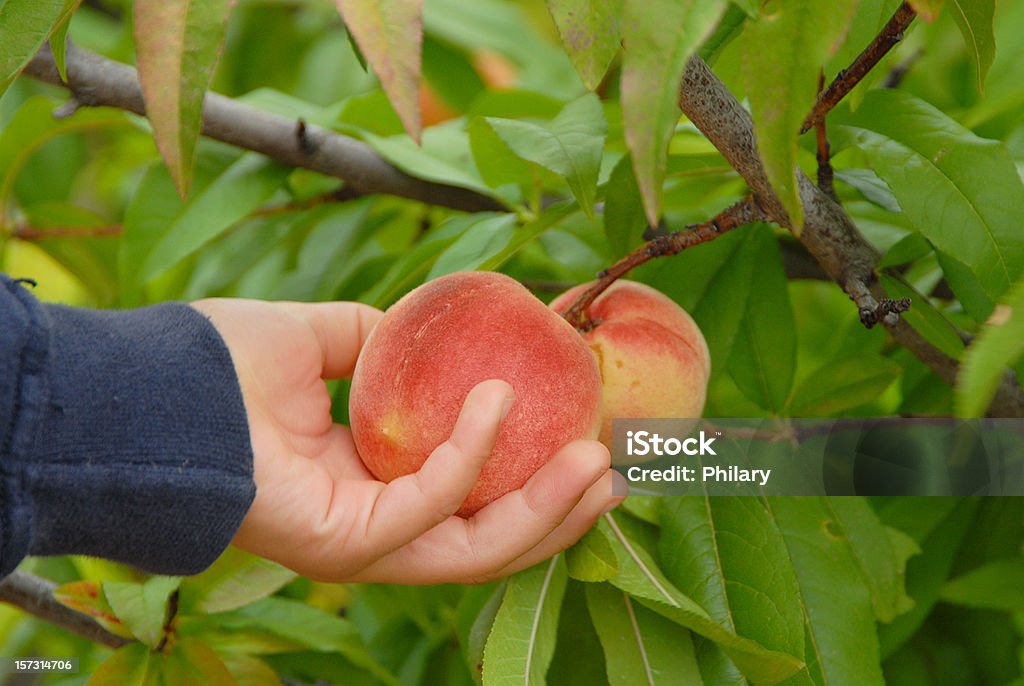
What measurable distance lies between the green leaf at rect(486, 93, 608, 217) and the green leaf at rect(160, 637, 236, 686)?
50cm

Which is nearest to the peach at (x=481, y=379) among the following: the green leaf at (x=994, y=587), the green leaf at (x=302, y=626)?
the green leaf at (x=302, y=626)

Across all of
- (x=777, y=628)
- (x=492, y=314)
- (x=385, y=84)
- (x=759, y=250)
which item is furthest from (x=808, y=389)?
(x=385, y=84)

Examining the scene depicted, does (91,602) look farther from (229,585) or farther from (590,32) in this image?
(590,32)

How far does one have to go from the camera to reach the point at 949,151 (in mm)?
709

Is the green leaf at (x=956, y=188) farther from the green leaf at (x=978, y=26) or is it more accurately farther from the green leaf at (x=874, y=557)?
the green leaf at (x=874, y=557)

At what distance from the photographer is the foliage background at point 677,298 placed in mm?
688

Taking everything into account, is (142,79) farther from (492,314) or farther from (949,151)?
(949,151)

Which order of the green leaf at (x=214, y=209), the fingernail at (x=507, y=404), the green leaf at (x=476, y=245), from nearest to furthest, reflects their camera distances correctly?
the fingernail at (x=507, y=404)
the green leaf at (x=476, y=245)
the green leaf at (x=214, y=209)

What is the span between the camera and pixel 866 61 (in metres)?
0.62

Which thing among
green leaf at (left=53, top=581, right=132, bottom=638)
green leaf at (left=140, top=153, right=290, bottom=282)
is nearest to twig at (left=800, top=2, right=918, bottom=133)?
green leaf at (left=140, top=153, right=290, bottom=282)

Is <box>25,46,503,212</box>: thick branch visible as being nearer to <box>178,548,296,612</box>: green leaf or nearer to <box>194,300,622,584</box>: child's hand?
<box>194,300,622,584</box>: child's hand

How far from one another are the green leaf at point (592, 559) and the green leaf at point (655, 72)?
323 mm

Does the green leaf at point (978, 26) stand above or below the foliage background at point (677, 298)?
above

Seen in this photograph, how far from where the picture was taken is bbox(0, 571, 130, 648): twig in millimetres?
907
